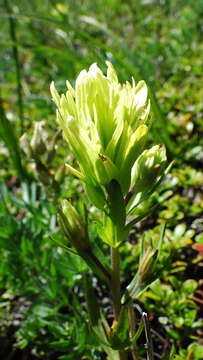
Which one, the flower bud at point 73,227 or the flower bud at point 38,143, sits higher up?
the flower bud at point 38,143

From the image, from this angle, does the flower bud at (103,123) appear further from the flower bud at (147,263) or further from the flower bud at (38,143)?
the flower bud at (38,143)

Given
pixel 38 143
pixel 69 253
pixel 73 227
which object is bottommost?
pixel 73 227

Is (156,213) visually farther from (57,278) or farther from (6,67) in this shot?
(6,67)

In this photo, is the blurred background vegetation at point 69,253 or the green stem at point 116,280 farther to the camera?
the blurred background vegetation at point 69,253

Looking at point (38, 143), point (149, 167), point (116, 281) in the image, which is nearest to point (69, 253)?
point (38, 143)

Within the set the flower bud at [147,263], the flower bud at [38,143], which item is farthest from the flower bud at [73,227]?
the flower bud at [38,143]

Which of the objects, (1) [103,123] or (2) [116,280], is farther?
(2) [116,280]

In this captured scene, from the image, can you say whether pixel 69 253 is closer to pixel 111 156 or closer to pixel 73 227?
pixel 73 227
